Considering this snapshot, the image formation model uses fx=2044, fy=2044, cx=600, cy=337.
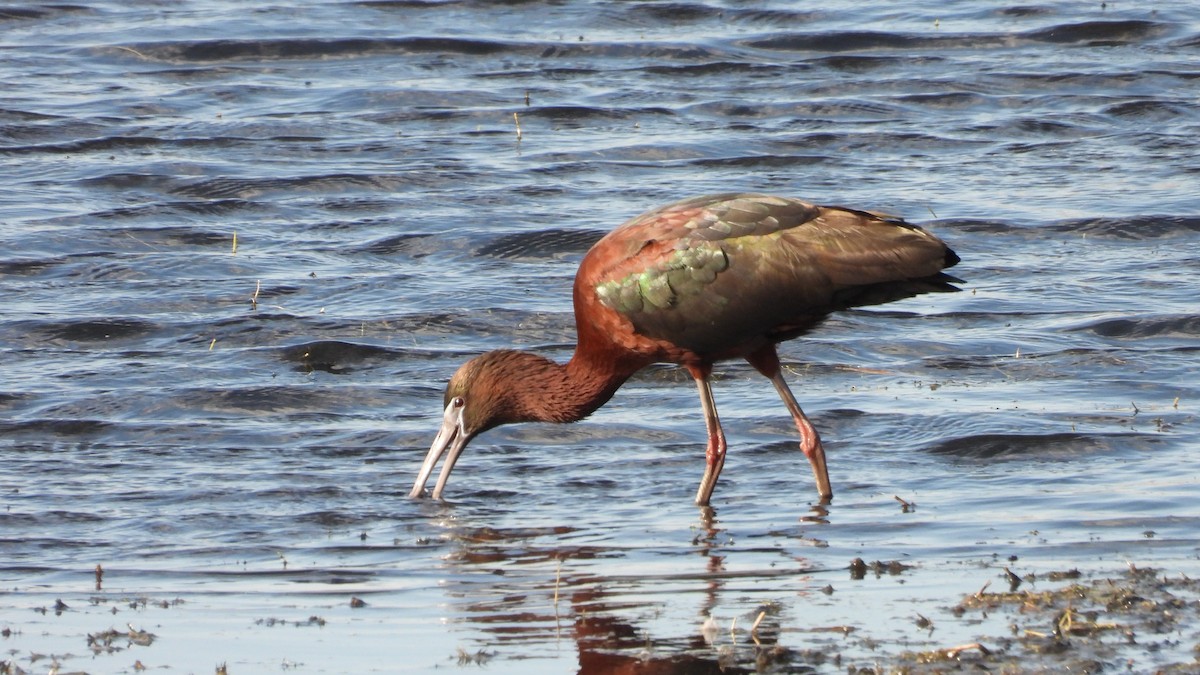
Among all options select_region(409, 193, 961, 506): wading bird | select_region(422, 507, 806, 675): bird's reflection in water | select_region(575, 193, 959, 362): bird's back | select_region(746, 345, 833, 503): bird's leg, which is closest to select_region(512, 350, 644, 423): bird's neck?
select_region(409, 193, 961, 506): wading bird

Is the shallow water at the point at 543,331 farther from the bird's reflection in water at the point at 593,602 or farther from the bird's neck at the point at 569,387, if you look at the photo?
the bird's neck at the point at 569,387

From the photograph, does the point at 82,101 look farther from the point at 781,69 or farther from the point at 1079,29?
the point at 1079,29

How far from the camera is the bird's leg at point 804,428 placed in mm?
8148

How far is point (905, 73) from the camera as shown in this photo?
17766mm

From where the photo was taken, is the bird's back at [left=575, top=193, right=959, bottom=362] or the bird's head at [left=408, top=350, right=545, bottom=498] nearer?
the bird's back at [left=575, top=193, right=959, bottom=362]

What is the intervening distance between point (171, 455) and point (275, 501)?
1037 millimetres

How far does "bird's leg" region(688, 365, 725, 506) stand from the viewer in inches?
318

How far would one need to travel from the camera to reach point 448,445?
27.6 ft

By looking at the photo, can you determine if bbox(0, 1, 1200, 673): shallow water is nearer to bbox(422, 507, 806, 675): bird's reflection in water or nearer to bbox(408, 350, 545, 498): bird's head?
bbox(422, 507, 806, 675): bird's reflection in water

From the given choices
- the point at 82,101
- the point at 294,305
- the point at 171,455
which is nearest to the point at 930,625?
the point at 171,455

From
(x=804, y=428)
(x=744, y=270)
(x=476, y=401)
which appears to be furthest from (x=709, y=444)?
(x=476, y=401)

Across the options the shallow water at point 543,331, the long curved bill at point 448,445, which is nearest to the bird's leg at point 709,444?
the shallow water at point 543,331

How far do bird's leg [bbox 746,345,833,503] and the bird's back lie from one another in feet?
1.00

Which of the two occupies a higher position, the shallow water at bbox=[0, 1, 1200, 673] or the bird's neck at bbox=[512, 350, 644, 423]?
the bird's neck at bbox=[512, 350, 644, 423]
